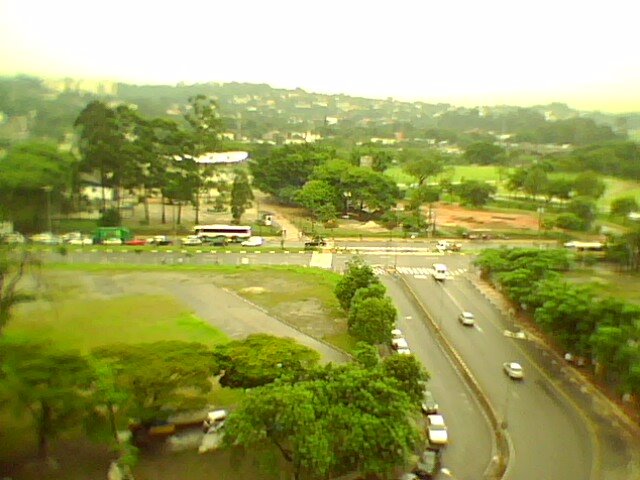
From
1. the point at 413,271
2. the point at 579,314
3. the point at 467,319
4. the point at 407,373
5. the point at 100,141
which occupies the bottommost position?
the point at 413,271

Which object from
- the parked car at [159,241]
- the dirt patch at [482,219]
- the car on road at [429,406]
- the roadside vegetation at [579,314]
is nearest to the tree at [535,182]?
the dirt patch at [482,219]

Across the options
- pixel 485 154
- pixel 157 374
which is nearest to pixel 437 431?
pixel 157 374

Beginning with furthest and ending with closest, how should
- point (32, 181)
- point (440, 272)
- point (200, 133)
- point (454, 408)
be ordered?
point (200, 133) < point (32, 181) < point (440, 272) < point (454, 408)

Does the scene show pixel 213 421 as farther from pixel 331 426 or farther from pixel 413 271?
pixel 413 271

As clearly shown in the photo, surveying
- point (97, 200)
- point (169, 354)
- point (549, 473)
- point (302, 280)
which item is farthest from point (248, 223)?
point (549, 473)

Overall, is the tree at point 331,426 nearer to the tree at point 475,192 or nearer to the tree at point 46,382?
the tree at point 46,382
